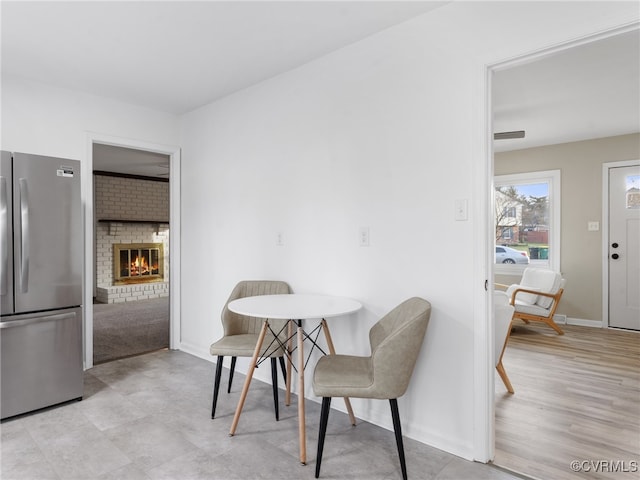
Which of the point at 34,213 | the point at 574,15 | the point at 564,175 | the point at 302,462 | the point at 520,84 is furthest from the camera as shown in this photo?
the point at 564,175

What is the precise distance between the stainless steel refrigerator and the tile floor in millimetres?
207

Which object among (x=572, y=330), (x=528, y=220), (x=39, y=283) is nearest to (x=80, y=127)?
(x=39, y=283)

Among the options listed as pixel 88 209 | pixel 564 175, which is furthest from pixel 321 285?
pixel 564 175

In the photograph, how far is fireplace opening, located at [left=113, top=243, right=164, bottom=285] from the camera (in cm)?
743

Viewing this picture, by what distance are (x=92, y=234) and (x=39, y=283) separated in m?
1.05

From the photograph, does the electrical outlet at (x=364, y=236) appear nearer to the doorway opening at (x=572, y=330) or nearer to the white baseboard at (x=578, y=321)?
the doorway opening at (x=572, y=330)

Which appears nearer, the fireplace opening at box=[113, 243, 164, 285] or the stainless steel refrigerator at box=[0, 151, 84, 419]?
the stainless steel refrigerator at box=[0, 151, 84, 419]

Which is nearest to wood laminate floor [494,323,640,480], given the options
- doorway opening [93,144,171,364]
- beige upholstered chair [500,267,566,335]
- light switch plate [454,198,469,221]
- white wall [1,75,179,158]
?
beige upholstered chair [500,267,566,335]

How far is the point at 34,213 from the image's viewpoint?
264 cm

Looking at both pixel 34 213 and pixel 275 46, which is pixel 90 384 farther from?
pixel 275 46

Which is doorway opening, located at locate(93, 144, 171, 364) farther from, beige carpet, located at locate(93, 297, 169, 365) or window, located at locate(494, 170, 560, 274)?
window, located at locate(494, 170, 560, 274)

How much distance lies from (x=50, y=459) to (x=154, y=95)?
290 centimetres

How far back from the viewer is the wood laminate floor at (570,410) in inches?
81.2

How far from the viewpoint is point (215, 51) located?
2.73 m
